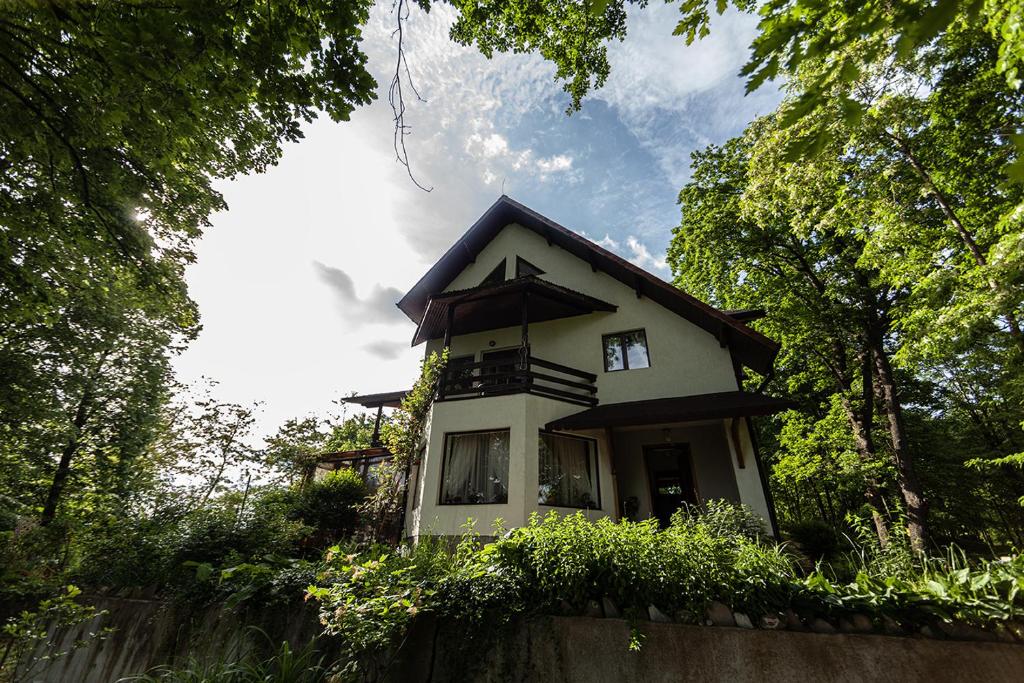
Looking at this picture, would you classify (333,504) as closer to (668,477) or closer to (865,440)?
(668,477)

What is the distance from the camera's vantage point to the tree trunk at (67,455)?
47.4ft

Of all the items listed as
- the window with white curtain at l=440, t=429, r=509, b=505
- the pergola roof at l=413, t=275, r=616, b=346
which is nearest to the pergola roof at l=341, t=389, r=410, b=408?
the pergola roof at l=413, t=275, r=616, b=346

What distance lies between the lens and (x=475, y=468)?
33.2 feet

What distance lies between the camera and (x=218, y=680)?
426 centimetres

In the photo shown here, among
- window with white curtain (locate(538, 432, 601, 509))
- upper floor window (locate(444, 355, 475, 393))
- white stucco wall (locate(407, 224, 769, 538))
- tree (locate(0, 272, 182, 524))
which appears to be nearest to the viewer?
white stucco wall (locate(407, 224, 769, 538))

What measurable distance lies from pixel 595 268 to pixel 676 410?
555cm

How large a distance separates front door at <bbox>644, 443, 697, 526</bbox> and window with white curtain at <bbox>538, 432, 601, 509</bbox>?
1.55m

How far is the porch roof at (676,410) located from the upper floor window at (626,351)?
1151 mm

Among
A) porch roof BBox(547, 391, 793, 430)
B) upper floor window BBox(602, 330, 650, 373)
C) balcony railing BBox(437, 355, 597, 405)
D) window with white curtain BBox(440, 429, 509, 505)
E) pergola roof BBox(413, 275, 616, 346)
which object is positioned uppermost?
pergola roof BBox(413, 275, 616, 346)

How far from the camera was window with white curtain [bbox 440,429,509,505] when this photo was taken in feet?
32.0

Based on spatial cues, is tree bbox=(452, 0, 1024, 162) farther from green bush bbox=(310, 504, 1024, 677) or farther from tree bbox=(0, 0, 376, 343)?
green bush bbox=(310, 504, 1024, 677)

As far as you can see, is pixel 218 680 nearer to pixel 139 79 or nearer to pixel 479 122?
pixel 139 79

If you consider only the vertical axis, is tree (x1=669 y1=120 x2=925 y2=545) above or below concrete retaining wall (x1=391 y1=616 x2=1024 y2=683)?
above

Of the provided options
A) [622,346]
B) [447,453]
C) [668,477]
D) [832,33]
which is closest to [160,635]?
[447,453]
